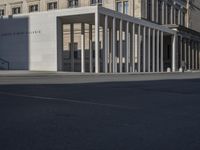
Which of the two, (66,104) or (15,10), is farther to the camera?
(15,10)

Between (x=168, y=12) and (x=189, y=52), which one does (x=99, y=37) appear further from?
(x=189, y=52)

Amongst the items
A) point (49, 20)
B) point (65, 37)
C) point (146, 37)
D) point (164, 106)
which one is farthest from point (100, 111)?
point (65, 37)

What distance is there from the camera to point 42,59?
40094mm

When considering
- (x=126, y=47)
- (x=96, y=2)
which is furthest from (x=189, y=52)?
(x=126, y=47)

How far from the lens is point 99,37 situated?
4803 centimetres

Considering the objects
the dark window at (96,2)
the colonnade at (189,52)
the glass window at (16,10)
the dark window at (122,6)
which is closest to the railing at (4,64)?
the dark window at (122,6)

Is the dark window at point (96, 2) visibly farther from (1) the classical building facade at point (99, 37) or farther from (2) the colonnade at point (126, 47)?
(2) the colonnade at point (126, 47)

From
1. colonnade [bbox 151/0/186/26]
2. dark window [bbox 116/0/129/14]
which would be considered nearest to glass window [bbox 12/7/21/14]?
dark window [bbox 116/0/129/14]

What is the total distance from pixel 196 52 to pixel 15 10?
3153cm

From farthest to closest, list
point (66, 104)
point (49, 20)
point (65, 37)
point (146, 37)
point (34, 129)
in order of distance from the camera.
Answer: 1. point (65, 37)
2. point (146, 37)
3. point (49, 20)
4. point (66, 104)
5. point (34, 129)

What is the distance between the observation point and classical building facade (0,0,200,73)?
129 ft

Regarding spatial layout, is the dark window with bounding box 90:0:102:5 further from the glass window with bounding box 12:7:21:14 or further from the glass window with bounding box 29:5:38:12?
the glass window with bounding box 12:7:21:14

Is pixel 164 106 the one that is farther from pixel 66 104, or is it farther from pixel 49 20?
pixel 49 20

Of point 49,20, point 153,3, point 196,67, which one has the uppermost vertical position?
point 153,3
